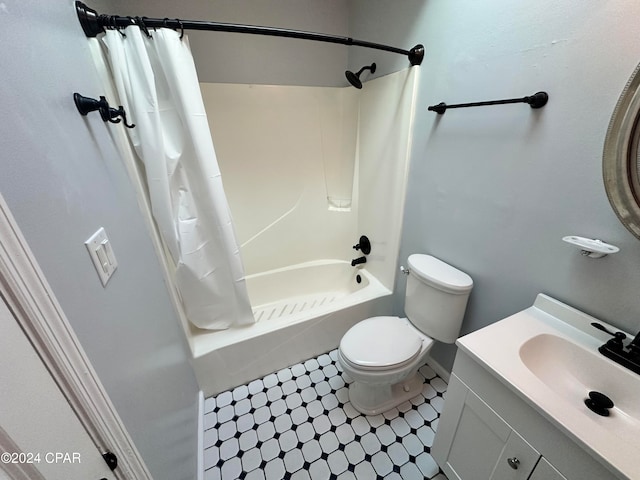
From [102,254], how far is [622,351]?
57.6 inches

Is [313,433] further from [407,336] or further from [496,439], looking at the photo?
[496,439]

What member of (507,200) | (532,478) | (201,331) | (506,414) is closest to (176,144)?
(201,331)

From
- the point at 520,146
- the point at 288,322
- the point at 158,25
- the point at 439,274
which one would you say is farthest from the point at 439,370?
the point at 158,25

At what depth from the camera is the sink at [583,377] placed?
0.72 metres

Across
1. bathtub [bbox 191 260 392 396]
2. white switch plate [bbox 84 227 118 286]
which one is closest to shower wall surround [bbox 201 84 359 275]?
bathtub [bbox 191 260 392 396]

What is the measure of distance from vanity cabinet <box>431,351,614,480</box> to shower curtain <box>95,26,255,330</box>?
112 centimetres

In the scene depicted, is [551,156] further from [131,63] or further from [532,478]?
[131,63]

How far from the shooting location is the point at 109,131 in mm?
867

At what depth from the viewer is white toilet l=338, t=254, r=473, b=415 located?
122 centimetres

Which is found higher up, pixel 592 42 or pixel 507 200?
pixel 592 42

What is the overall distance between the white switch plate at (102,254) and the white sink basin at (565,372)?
1051mm

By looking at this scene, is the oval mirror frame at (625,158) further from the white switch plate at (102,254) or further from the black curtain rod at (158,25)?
the white switch plate at (102,254)

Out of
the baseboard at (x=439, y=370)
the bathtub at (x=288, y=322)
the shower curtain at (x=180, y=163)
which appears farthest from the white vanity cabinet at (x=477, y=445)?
the shower curtain at (x=180, y=163)

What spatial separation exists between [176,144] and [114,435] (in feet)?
3.47
